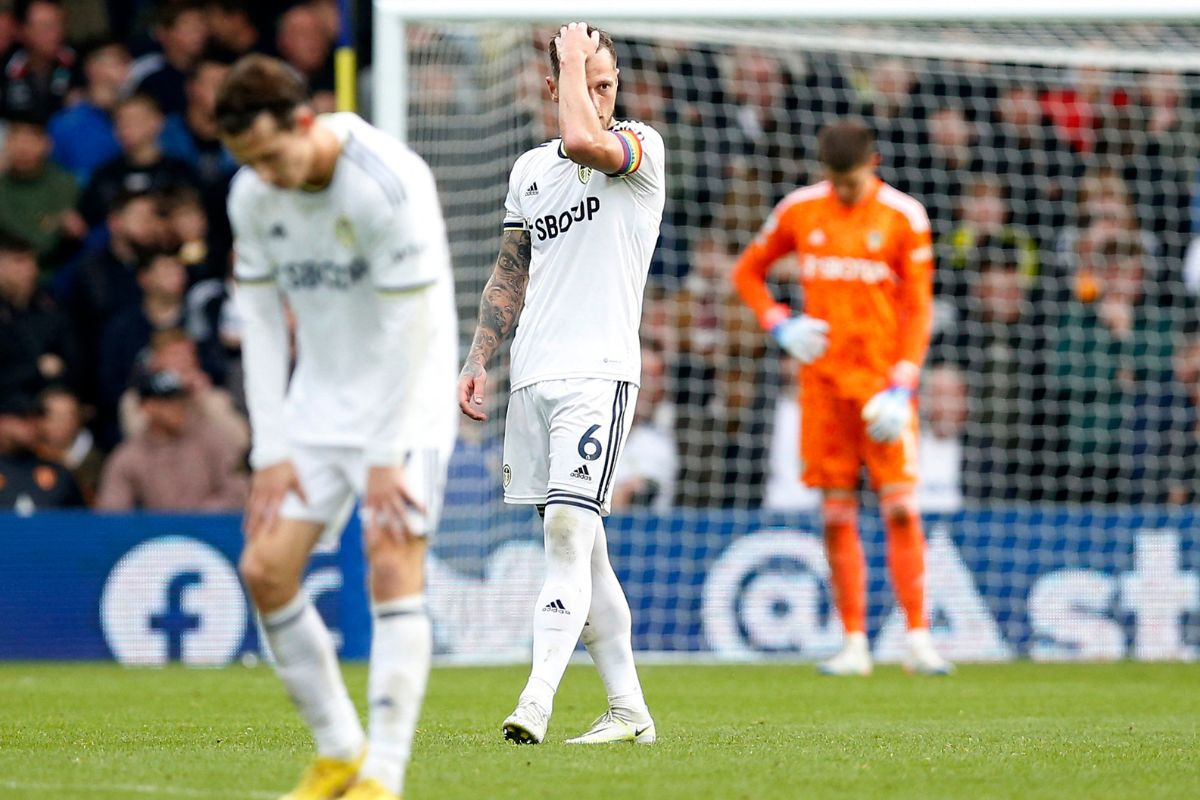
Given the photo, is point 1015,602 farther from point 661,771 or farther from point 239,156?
point 239,156

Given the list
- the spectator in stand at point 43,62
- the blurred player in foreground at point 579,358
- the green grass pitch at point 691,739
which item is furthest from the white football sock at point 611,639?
the spectator in stand at point 43,62

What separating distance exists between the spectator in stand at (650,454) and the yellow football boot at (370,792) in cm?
870

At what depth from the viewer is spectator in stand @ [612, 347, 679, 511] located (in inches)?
522

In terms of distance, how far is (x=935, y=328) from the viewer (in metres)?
13.9

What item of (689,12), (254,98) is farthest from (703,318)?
(254,98)

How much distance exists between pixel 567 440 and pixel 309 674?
5.81ft

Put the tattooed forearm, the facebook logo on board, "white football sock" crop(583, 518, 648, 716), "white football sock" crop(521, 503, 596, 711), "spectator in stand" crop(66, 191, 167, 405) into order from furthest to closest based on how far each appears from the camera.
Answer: "spectator in stand" crop(66, 191, 167, 405) < the facebook logo on board < the tattooed forearm < "white football sock" crop(583, 518, 648, 716) < "white football sock" crop(521, 503, 596, 711)

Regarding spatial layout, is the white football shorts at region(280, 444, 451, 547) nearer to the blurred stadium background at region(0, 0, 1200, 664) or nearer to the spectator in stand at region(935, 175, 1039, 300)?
the blurred stadium background at region(0, 0, 1200, 664)

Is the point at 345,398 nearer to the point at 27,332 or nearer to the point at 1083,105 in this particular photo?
the point at 27,332

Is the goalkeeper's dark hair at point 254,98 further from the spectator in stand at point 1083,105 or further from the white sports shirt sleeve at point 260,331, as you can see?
the spectator in stand at point 1083,105

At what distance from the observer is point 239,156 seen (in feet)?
15.1

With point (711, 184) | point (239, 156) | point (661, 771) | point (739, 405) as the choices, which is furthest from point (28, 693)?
point (711, 184)

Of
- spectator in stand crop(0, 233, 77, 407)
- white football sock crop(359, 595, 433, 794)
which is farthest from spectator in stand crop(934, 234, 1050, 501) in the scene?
white football sock crop(359, 595, 433, 794)

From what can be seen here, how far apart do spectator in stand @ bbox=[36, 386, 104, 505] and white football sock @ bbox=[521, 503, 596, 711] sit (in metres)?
7.60
